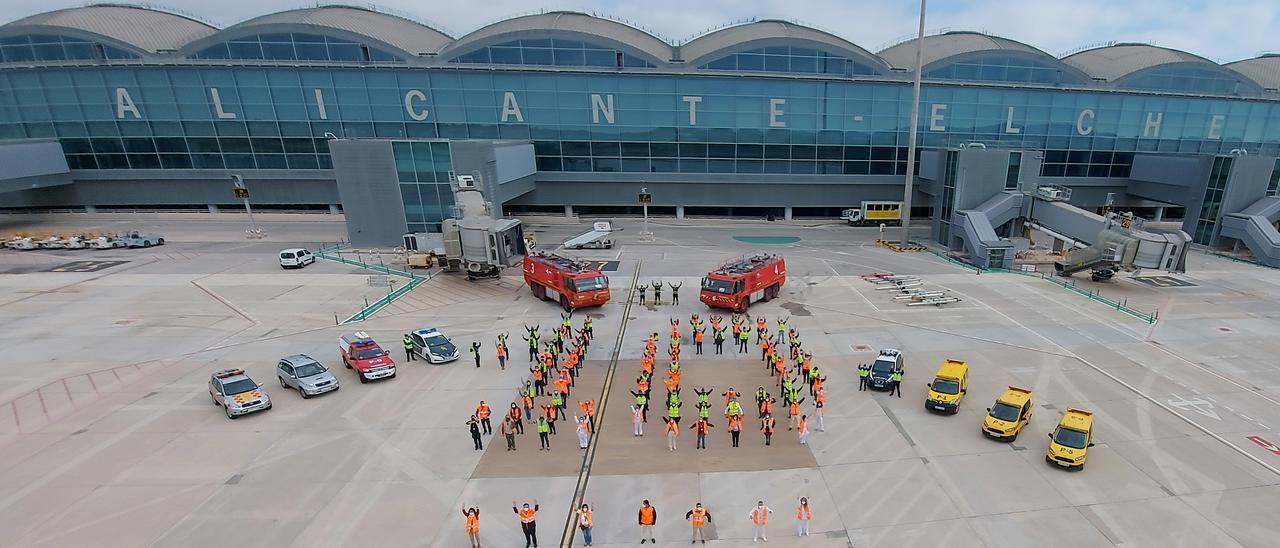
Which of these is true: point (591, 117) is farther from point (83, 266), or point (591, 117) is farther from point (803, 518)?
point (803, 518)

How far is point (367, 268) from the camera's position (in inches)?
1492

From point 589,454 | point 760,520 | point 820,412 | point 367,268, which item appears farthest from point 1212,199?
point 367,268

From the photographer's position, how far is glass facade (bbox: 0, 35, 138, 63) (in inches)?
2172

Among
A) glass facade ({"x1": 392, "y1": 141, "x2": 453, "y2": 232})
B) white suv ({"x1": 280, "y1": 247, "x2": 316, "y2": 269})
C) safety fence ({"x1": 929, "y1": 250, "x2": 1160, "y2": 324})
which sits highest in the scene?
glass facade ({"x1": 392, "y1": 141, "x2": 453, "y2": 232})

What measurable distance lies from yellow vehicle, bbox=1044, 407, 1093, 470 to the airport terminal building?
38484 millimetres

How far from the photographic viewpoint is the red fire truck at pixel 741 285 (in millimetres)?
28281

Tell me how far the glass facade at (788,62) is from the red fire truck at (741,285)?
115ft

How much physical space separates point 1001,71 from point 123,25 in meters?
102

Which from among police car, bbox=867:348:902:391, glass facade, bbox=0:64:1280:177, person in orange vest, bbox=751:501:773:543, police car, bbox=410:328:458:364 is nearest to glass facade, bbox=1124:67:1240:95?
glass facade, bbox=0:64:1280:177

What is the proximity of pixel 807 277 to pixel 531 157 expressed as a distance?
32.9m

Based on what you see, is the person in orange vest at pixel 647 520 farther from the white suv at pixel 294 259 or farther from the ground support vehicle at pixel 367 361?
the white suv at pixel 294 259

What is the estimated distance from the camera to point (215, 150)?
55.5 m

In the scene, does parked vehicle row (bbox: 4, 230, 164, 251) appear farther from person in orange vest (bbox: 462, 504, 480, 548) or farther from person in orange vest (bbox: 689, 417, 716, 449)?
person in orange vest (bbox: 689, 417, 716, 449)

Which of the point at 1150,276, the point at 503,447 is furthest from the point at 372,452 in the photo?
the point at 1150,276
